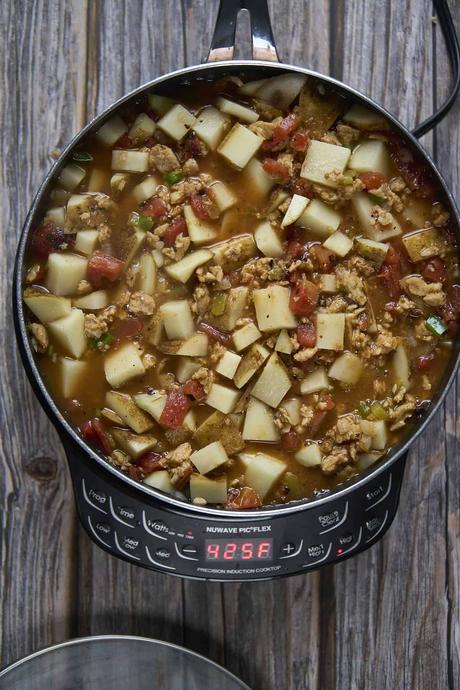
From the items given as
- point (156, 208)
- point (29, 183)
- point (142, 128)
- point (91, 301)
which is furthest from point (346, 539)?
point (29, 183)

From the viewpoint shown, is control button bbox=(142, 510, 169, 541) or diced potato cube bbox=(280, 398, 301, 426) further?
diced potato cube bbox=(280, 398, 301, 426)

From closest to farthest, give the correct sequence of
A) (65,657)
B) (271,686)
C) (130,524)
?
(130,524) → (65,657) → (271,686)

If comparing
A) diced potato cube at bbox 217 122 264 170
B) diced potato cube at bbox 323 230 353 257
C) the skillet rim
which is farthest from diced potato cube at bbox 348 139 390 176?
diced potato cube at bbox 217 122 264 170

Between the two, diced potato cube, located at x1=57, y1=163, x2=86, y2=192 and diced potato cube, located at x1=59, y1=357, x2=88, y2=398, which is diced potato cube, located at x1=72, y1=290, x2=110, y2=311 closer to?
diced potato cube, located at x1=59, y1=357, x2=88, y2=398

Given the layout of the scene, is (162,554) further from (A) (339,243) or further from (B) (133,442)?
(A) (339,243)

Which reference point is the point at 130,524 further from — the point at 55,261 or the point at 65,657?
the point at 55,261

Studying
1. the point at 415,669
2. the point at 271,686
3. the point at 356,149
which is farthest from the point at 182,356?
the point at 415,669
